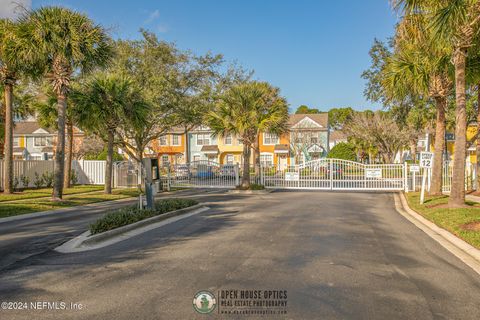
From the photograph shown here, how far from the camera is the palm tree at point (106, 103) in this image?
19328mm

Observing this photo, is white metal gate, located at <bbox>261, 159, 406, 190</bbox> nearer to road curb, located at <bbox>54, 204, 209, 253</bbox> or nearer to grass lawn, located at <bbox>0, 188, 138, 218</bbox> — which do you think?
grass lawn, located at <bbox>0, 188, 138, 218</bbox>

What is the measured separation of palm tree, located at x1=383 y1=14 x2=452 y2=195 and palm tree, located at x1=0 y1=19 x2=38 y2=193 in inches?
594

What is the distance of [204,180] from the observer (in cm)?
2753

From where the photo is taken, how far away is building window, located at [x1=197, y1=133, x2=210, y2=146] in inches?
2086

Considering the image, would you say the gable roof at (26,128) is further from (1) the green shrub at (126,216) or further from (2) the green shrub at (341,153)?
(1) the green shrub at (126,216)

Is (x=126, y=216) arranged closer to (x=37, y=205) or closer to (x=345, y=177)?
(x=37, y=205)

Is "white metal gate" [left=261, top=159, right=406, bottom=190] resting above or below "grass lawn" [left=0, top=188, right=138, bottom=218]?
above

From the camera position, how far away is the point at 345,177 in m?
24.7

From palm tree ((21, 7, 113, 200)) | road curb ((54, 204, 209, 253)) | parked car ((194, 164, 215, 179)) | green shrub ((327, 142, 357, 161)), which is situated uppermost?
palm tree ((21, 7, 113, 200))

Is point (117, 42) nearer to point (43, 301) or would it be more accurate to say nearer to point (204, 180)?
point (204, 180)

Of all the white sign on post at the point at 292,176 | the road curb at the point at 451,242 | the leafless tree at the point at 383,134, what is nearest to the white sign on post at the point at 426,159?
the road curb at the point at 451,242

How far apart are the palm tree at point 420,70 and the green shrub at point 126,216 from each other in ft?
33.7

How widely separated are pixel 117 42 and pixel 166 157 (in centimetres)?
2589

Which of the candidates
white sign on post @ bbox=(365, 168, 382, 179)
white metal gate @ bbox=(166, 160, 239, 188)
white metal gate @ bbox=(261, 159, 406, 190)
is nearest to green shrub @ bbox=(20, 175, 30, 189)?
white metal gate @ bbox=(166, 160, 239, 188)
